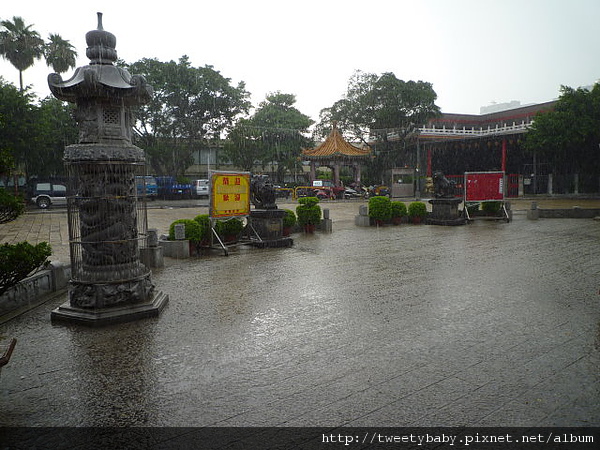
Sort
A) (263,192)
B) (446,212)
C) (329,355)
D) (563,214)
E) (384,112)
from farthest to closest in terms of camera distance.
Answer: (384,112) < (563,214) < (446,212) < (263,192) < (329,355)

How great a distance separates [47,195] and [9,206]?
2457 centimetres

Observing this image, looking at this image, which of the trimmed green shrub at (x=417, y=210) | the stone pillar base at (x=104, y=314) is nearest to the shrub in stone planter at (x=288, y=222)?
the trimmed green shrub at (x=417, y=210)

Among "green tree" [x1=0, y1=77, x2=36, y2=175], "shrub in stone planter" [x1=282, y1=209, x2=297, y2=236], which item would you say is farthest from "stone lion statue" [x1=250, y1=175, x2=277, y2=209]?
"green tree" [x1=0, y1=77, x2=36, y2=175]

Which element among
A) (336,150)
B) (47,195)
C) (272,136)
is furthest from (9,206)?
(272,136)

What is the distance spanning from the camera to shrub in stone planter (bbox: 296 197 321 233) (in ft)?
44.5

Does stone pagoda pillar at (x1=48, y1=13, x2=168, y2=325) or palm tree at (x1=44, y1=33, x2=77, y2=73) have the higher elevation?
palm tree at (x1=44, y1=33, x2=77, y2=73)

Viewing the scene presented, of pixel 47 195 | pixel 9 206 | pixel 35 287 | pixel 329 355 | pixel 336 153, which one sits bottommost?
pixel 329 355

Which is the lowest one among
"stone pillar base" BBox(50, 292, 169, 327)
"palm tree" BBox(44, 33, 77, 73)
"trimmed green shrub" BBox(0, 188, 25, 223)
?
"stone pillar base" BBox(50, 292, 169, 327)

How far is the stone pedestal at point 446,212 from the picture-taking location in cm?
1592

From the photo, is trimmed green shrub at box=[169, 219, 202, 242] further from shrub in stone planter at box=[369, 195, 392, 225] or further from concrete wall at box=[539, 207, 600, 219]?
concrete wall at box=[539, 207, 600, 219]

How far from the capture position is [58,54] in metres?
33.2

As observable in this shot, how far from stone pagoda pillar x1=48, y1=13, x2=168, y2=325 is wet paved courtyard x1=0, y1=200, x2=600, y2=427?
1.24ft

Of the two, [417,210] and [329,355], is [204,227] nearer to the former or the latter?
Answer: [329,355]

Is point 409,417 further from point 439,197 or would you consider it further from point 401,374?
point 439,197
